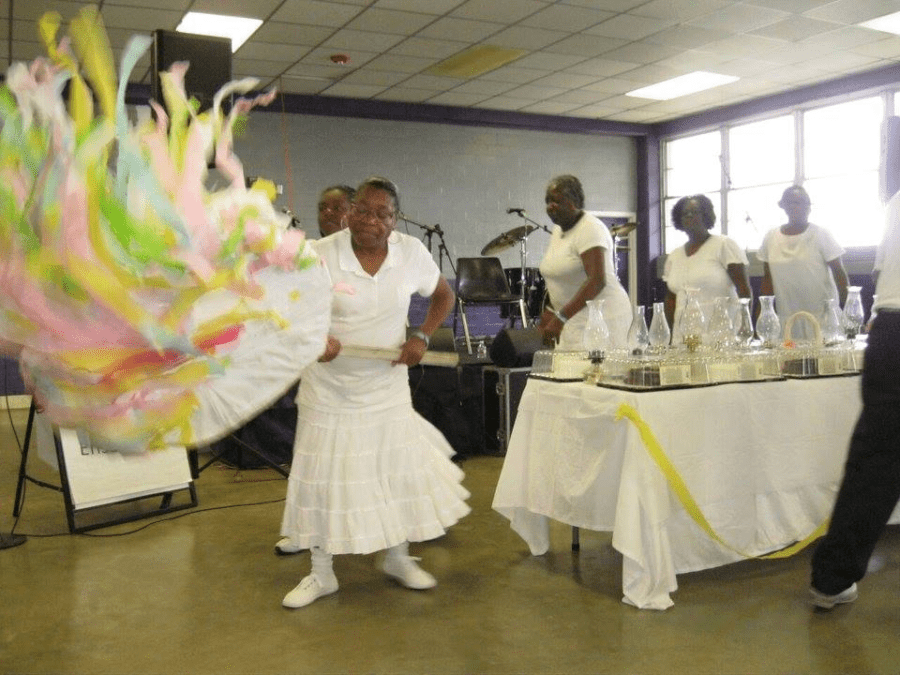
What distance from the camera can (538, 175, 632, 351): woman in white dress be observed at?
3.90m

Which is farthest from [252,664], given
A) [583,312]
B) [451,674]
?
[583,312]

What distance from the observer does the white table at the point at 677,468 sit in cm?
300

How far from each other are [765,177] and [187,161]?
36.6 feet

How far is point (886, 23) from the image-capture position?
7984 mm

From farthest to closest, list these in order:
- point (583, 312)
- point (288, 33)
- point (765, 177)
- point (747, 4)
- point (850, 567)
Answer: point (765, 177) < point (288, 33) < point (747, 4) < point (583, 312) < point (850, 567)

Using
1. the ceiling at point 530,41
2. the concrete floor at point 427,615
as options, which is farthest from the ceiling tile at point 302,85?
the concrete floor at point 427,615

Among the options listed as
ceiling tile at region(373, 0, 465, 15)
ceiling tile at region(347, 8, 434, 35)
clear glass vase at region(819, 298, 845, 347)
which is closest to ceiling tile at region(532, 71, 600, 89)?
ceiling tile at region(347, 8, 434, 35)

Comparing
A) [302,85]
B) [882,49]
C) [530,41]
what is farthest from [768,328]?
[302,85]

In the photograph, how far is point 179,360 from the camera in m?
1.30

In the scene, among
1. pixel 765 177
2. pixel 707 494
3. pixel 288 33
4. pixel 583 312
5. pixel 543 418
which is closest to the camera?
pixel 707 494

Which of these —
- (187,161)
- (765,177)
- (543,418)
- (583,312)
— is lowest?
(543,418)

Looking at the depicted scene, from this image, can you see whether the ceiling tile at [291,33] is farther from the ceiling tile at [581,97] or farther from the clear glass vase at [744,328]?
the clear glass vase at [744,328]

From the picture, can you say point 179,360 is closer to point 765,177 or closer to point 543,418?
point 543,418

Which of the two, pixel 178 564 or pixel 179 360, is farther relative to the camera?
pixel 178 564
